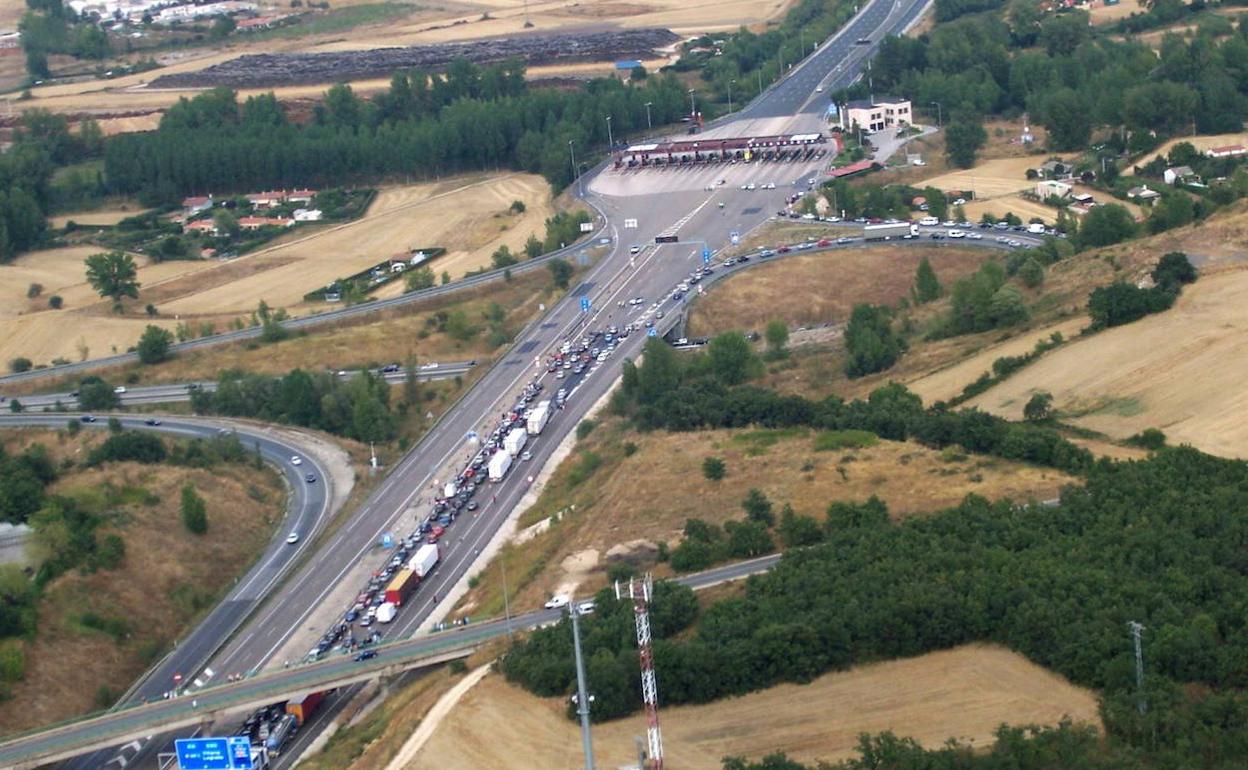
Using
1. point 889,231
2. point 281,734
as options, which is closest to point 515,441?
point 281,734

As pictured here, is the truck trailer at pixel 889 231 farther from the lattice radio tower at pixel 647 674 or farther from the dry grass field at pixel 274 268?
the lattice radio tower at pixel 647 674

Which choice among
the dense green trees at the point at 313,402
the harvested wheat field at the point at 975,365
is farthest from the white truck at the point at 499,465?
the harvested wheat field at the point at 975,365

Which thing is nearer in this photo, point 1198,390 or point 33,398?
point 1198,390

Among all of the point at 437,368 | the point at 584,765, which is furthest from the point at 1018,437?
the point at 437,368

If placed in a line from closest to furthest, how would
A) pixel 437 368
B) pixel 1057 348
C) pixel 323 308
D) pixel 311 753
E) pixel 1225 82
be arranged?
pixel 311 753 → pixel 1057 348 → pixel 437 368 → pixel 323 308 → pixel 1225 82

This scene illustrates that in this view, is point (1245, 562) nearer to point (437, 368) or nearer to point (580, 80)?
point (437, 368)

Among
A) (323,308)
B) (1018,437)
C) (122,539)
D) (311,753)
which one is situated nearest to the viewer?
(311,753)

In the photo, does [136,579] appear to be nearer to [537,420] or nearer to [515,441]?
[515,441]
